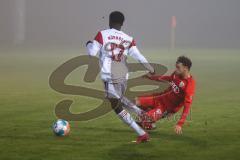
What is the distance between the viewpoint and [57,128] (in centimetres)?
1164

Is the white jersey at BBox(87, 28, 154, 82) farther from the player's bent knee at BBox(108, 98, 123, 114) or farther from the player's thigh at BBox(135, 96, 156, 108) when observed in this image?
the player's thigh at BBox(135, 96, 156, 108)

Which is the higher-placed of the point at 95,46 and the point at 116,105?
the point at 95,46

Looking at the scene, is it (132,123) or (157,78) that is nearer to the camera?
(132,123)

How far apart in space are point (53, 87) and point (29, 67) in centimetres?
1133

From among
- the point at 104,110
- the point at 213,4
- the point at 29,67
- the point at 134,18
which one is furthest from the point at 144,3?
the point at 104,110

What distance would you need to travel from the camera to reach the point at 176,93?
12094 millimetres

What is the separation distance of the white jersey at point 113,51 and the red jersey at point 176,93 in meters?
0.68

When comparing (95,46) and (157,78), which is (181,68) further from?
(95,46)

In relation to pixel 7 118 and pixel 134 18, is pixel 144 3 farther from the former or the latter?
pixel 7 118

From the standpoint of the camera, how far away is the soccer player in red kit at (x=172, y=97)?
11594 millimetres

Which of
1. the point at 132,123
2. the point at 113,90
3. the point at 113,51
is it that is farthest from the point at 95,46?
the point at 132,123

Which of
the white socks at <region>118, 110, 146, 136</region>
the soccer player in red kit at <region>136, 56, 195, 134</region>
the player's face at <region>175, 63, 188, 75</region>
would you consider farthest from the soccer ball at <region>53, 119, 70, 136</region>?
the player's face at <region>175, 63, 188, 75</region>

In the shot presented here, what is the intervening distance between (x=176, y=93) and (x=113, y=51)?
1.79 meters

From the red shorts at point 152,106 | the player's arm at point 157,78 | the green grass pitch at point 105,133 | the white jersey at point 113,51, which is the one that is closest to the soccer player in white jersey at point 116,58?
the white jersey at point 113,51
